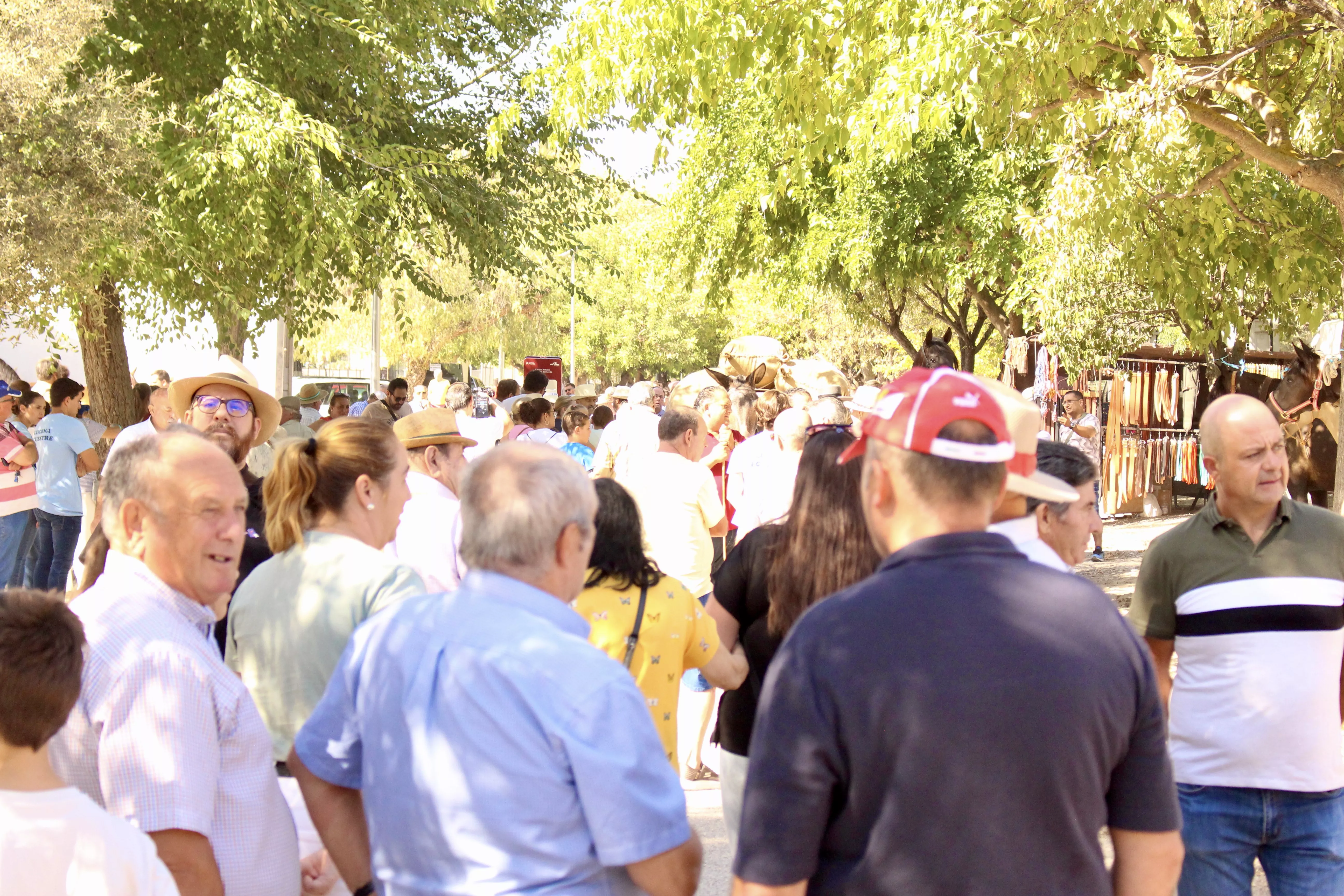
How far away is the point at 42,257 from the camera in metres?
10.6

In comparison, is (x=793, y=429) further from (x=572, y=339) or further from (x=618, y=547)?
(x=572, y=339)

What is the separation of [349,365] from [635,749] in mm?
62791

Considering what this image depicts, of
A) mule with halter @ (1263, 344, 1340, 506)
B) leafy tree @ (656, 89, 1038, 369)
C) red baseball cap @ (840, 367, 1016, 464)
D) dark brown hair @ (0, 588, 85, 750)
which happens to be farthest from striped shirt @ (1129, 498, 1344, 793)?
leafy tree @ (656, 89, 1038, 369)

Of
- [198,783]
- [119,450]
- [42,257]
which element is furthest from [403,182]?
[198,783]

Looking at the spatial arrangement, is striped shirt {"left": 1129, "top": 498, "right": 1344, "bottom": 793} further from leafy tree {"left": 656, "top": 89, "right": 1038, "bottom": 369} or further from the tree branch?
leafy tree {"left": 656, "top": 89, "right": 1038, "bottom": 369}

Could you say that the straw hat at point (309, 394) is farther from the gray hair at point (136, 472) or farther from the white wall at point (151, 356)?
the gray hair at point (136, 472)

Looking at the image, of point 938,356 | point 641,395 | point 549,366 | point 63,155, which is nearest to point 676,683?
point 641,395

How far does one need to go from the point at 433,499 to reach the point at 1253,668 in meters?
2.89

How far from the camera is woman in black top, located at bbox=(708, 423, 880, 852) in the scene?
3.29 meters

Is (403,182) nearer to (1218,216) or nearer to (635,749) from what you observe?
(1218,216)

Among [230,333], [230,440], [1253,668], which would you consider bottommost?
[1253,668]

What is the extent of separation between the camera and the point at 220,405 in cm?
499

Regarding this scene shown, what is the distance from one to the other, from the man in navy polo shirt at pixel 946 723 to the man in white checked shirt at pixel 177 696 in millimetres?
1089

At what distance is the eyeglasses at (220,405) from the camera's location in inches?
196
